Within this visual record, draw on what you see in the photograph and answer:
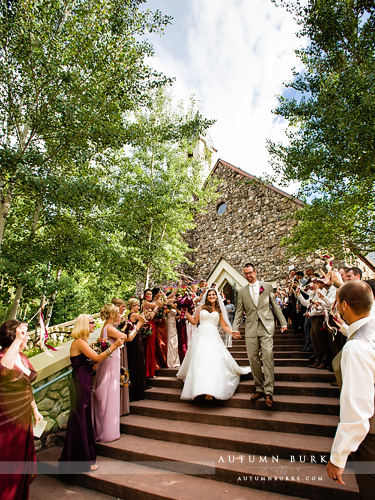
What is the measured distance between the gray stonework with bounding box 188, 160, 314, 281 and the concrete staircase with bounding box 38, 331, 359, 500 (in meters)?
7.65

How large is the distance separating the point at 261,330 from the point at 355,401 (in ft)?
10.1

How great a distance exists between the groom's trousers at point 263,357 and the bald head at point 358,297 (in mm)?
2832

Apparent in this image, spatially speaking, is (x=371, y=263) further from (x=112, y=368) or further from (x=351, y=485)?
(x=112, y=368)

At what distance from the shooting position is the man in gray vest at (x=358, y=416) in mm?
1396

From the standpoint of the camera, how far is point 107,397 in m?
3.96

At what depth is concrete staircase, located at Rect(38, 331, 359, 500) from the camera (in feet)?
9.23

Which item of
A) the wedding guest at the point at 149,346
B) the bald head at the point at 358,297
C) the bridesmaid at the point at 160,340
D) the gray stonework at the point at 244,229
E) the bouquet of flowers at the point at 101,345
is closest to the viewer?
the bald head at the point at 358,297

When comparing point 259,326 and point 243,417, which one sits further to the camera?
point 259,326

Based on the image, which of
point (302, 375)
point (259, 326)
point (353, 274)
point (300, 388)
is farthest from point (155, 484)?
point (353, 274)

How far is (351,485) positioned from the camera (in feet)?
8.41

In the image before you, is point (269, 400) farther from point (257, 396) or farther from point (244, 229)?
point (244, 229)

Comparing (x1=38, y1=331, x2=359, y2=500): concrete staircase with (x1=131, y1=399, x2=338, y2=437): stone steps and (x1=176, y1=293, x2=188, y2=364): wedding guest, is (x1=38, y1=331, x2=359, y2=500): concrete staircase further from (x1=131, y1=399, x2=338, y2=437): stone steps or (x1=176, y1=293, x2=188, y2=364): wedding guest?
(x1=176, y1=293, x2=188, y2=364): wedding guest

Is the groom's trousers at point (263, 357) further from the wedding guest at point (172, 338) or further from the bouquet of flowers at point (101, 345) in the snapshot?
the wedding guest at point (172, 338)

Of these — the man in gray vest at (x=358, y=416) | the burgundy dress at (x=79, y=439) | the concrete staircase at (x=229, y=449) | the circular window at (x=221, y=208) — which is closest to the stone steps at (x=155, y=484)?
the concrete staircase at (x=229, y=449)
